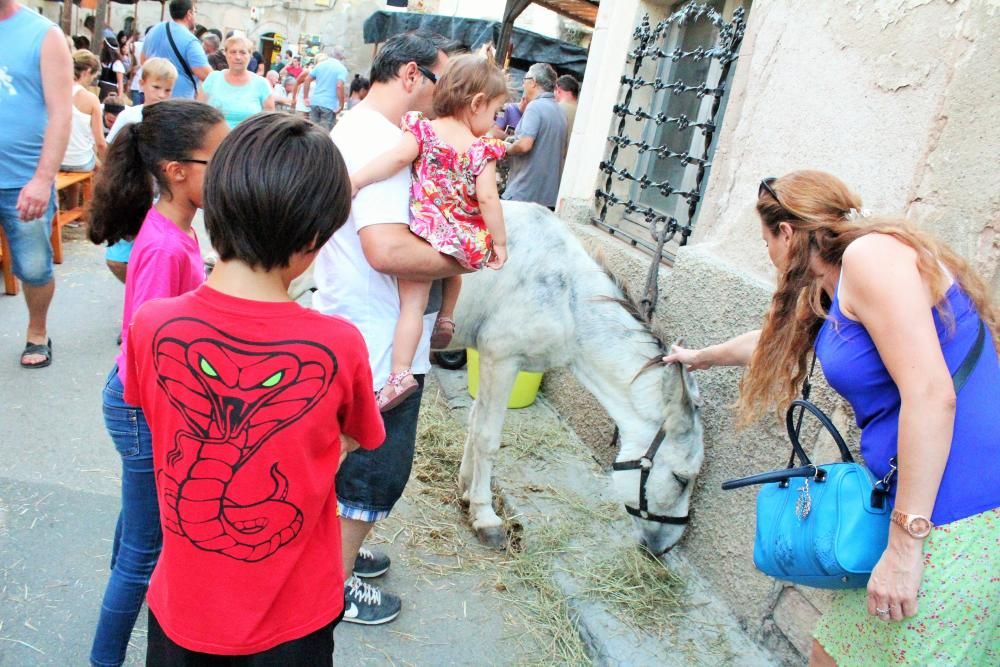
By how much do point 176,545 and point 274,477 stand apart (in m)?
0.25

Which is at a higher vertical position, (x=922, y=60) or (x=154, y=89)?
(x=922, y=60)

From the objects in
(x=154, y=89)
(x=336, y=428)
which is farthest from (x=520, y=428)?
(x=154, y=89)

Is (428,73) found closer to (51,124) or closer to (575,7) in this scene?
(51,124)

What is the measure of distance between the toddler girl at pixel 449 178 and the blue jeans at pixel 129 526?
2.20 ft

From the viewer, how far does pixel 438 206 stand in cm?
239

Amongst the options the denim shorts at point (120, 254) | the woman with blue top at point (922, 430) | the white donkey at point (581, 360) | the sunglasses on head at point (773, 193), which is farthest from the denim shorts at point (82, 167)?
the woman with blue top at point (922, 430)

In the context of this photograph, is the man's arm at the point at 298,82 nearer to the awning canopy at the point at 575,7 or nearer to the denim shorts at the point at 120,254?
the awning canopy at the point at 575,7

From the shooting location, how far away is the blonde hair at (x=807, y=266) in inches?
65.2

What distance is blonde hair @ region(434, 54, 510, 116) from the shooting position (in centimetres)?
245

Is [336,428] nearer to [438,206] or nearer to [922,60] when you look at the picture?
[438,206]

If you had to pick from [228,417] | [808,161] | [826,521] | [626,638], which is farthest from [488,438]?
[228,417]

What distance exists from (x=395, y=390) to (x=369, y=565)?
124 cm

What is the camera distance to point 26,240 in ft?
13.6

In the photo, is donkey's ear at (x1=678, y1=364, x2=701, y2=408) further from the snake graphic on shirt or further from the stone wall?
the snake graphic on shirt
